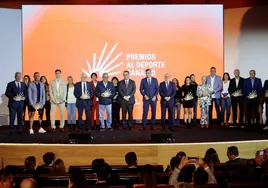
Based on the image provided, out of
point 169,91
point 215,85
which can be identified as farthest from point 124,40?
point 215,85

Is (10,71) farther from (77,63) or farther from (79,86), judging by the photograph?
(79,86)

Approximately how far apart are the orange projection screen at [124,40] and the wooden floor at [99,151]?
5.31m

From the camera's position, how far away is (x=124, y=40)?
46.0 feet

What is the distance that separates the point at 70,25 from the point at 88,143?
17.9 feet

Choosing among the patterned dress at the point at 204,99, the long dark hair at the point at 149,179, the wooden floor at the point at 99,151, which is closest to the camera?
the long dark hair at the point at 149,179

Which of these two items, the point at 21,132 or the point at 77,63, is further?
the point at 77,63

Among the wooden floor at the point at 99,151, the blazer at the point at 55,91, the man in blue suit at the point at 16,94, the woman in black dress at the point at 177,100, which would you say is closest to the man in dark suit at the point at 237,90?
the woman in black dress at the point at 177,100

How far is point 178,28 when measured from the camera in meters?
14.0

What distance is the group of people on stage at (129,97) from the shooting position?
11.7 m

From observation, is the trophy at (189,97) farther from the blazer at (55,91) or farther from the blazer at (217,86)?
the blazer at (55,91)

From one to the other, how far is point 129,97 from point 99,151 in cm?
358

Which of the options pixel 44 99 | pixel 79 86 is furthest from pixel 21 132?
pixel 79 86

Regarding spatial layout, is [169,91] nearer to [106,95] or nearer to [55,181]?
[106,95]

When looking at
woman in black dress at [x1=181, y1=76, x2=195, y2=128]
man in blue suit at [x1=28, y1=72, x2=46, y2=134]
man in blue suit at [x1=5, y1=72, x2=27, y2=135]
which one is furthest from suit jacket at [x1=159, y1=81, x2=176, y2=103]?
man in blue suit at [x1=5, y1=72, x2=27, y2=135]
